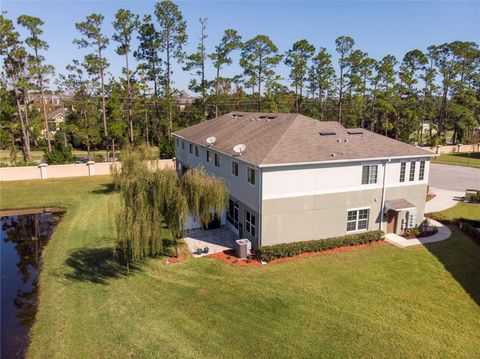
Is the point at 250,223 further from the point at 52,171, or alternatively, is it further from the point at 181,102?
the point at 181,102

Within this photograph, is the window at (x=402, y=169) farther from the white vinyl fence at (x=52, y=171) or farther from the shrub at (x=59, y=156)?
the shrub at (x=59, y=156)

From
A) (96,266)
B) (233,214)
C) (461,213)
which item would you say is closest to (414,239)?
(461,213)

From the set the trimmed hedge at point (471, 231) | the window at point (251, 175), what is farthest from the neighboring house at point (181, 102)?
the trimmed hedge at point (471, 231)

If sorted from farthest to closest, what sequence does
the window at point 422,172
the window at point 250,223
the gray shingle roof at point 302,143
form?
1. the window at point 422,172
2. the window at point 250,223
3. the gray shingle roof at point 302,143

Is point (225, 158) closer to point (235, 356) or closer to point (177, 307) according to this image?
point (177, 307)

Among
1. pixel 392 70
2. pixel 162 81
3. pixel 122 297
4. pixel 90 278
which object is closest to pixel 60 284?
pixel 90 278
